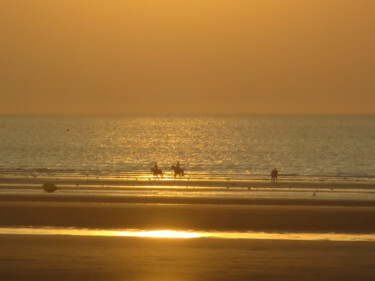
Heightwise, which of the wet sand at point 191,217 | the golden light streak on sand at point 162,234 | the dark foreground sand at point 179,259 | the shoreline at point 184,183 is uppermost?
the shoreline at point 184,183

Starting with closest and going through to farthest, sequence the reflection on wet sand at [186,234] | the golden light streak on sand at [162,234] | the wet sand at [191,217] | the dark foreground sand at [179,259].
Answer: the dark foreground sand at [179,259] < the reflection on wet sand at [186,234] < the golden light streak on sand at [162,234] < the wet sand at [191,217]

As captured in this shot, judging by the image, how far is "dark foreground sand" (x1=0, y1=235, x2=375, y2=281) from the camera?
20.2 meters

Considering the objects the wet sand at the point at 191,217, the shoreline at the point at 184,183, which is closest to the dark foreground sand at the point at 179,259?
the wet sand at the point at 191,217

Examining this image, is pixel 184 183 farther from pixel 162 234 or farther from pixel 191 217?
pixel 162 234

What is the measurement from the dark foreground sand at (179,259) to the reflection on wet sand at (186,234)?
1.19 metres

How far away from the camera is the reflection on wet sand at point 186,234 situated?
87.9 ft

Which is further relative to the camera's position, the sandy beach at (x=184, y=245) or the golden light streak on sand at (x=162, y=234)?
the golden light streak on sand at (x=162, y=234)

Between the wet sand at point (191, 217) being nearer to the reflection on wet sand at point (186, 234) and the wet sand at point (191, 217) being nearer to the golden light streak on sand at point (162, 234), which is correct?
the reflection on wet sand at point (186, 234)

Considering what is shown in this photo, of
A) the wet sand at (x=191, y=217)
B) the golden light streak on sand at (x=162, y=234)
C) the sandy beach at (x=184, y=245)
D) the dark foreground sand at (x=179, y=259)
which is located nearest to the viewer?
the dark foreground sand at (x=179, y=259)

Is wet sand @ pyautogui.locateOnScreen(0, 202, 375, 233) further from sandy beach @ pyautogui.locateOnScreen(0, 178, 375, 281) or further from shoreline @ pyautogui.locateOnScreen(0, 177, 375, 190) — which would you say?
shoreline @ pyautogui.locateOnScreen(0, 177, 375, 190)

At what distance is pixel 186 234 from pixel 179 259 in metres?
5.46

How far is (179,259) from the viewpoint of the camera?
2209 centimetres

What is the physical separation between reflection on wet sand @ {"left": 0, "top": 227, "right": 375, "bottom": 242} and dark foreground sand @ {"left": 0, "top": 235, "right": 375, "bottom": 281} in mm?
1188

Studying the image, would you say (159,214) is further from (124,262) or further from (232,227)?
(124,262)
